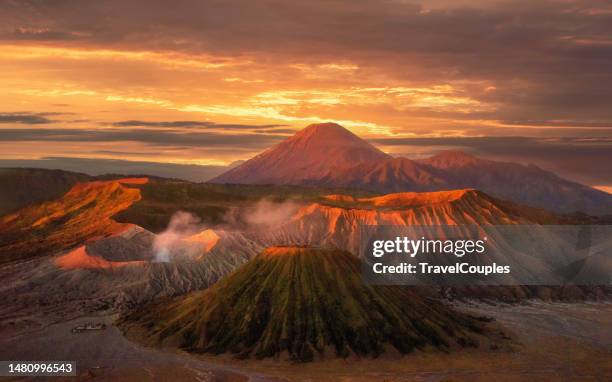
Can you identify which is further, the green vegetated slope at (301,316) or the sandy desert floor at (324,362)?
the green vegetated slope at (301,316)

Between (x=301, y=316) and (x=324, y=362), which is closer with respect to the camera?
(x=324, y=362)

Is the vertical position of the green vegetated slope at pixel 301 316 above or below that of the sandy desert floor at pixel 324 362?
above

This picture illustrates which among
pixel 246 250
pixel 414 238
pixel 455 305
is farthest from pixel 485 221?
pixel 246 250

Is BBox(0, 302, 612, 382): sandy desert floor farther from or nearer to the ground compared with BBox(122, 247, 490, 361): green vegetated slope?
nearer to the ground

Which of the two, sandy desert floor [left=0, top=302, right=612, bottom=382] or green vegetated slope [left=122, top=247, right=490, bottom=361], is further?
green vegetated slope [left=122, top=247, right=490, bottom=361]
